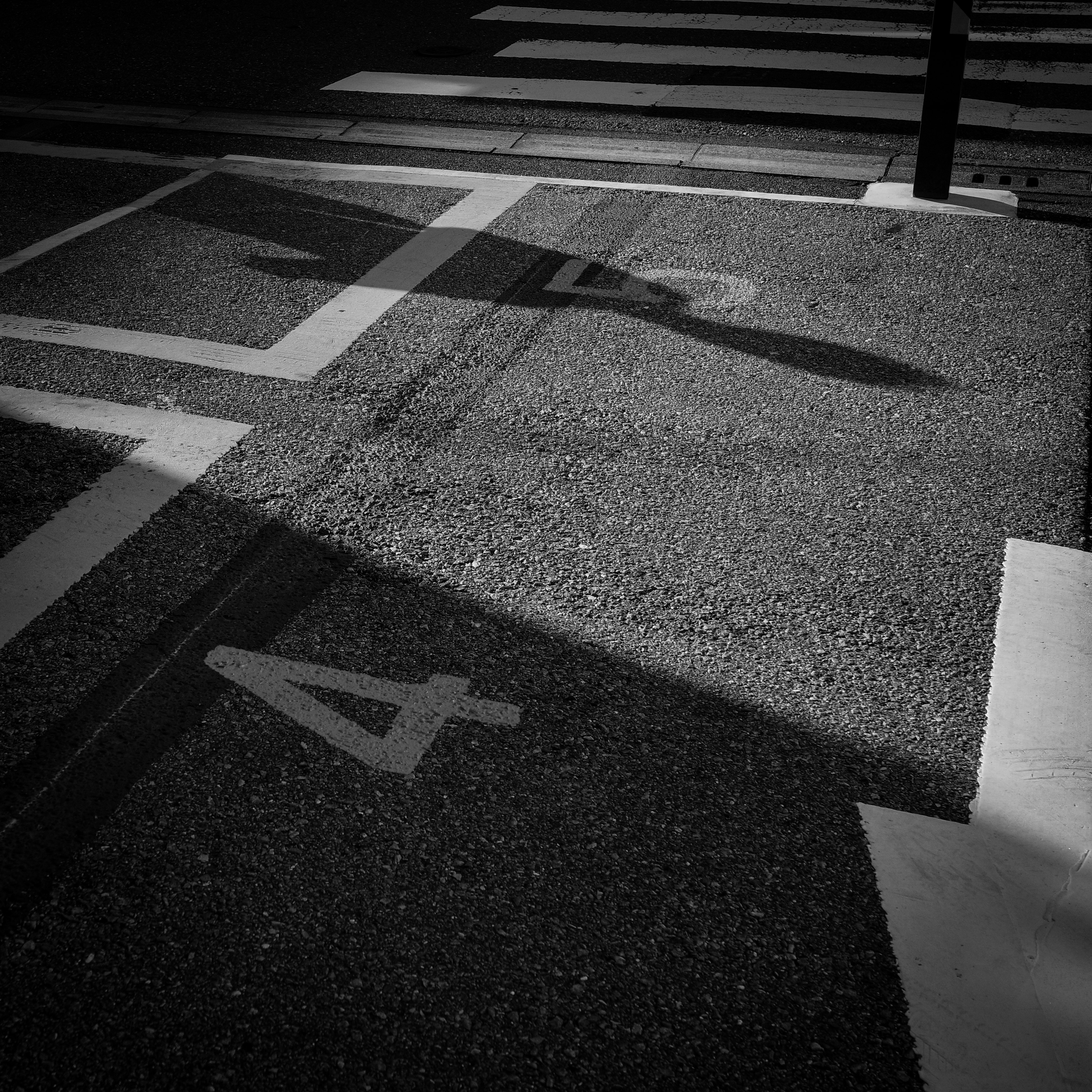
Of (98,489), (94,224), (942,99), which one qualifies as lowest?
(98,489)

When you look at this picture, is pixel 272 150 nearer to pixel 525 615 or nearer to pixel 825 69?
pixel 825 69

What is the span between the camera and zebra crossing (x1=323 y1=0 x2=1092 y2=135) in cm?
884

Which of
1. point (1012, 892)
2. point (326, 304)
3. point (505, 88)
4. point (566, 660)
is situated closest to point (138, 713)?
point (566, 660)

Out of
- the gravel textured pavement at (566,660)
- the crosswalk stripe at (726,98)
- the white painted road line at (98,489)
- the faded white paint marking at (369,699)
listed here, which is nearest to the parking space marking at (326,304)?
the gravel textured pavement at (566,660)

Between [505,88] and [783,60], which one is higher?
[783,60]

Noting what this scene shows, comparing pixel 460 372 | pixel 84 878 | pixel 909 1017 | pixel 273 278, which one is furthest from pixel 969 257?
pixel 84 878

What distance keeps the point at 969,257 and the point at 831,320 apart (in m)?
1.27

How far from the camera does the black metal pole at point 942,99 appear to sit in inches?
244

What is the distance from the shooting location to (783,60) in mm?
9969

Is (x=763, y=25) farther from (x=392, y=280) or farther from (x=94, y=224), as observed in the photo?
(x=94, y=224)

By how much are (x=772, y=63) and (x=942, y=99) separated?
3.87m

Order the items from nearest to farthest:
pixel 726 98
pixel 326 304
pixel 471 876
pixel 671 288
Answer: pixel 471 876 < pixel 326 304 < pixel 671 288 < pixel 726 98

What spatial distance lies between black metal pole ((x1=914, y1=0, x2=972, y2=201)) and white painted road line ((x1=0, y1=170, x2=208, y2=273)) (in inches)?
190

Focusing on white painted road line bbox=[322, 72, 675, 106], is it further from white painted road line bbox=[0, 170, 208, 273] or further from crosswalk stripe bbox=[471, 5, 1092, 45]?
white painted road line bbox=[0, 170, 208, 273]
